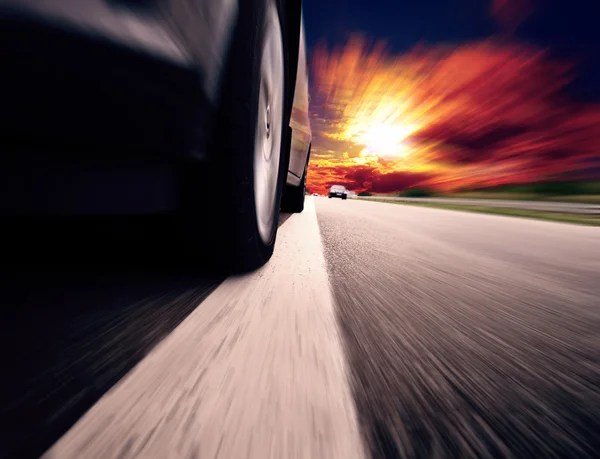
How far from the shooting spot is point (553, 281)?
5.80 ft

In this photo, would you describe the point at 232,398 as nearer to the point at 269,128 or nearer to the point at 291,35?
the point at 269,128

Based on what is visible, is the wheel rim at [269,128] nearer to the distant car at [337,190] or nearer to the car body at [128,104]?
the car body at [128,104]

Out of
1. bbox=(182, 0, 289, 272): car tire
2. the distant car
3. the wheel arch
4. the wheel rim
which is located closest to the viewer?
bbox=(182, 0, 289, 272): car tire

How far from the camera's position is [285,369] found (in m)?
0.69

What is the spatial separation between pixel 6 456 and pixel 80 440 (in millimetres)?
80

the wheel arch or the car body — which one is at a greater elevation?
the wheel arch

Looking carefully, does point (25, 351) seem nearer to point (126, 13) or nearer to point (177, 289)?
point (177, 289)

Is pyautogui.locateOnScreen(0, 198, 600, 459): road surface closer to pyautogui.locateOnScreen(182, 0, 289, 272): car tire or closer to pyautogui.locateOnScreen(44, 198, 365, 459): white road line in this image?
pyautogui.locateOnScreen(44, 198, 365, 459): white road line

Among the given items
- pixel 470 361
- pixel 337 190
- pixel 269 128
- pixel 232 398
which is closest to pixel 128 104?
pixel 232 398

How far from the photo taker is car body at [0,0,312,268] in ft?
1.80

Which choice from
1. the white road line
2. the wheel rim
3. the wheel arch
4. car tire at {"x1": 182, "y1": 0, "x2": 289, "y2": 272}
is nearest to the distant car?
the wheel arch

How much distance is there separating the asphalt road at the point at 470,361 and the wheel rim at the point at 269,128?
0.49 metres

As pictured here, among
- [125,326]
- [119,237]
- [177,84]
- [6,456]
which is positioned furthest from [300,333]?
[119,237]

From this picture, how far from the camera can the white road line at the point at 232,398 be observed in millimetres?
471
